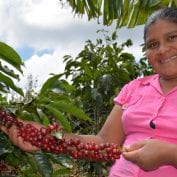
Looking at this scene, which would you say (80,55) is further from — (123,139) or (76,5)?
(123,139)

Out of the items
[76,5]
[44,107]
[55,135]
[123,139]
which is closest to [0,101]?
[44,107]

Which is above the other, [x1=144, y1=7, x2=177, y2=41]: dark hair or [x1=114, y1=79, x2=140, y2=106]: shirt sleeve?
[x1=144, y1=7, x2=177, y2=41]: dark hair

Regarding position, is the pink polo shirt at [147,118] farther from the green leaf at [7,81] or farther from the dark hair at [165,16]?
the green leaf at [7,81]

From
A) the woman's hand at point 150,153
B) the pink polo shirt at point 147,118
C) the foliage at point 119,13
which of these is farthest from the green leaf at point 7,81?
the foliage at point 119,13

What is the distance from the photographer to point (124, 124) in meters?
1.66

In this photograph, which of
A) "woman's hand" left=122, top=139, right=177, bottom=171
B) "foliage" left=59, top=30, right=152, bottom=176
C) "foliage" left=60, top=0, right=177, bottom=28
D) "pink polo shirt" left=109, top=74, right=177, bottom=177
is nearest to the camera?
"woman's hand" left=122, top=139, right=177, bottom=171

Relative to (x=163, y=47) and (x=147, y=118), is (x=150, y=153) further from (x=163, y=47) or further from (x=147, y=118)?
(x=163, y=47)

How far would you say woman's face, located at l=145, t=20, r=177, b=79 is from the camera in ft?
5.24

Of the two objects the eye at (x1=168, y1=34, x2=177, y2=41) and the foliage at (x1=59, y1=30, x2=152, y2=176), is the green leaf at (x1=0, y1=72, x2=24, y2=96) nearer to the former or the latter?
the eye at (x1=168, y1=34, x2=177, y2=41)

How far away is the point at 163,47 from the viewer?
5.25 ft

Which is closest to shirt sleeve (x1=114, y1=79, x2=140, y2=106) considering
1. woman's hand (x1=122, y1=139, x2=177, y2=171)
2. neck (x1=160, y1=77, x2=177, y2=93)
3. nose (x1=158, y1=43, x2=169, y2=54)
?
neck (x1=160, y1=77, x2=177, y2=93)

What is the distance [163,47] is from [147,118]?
25 centimetres

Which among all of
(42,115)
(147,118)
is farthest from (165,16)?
(42,115)

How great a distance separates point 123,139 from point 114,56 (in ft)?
13.8
